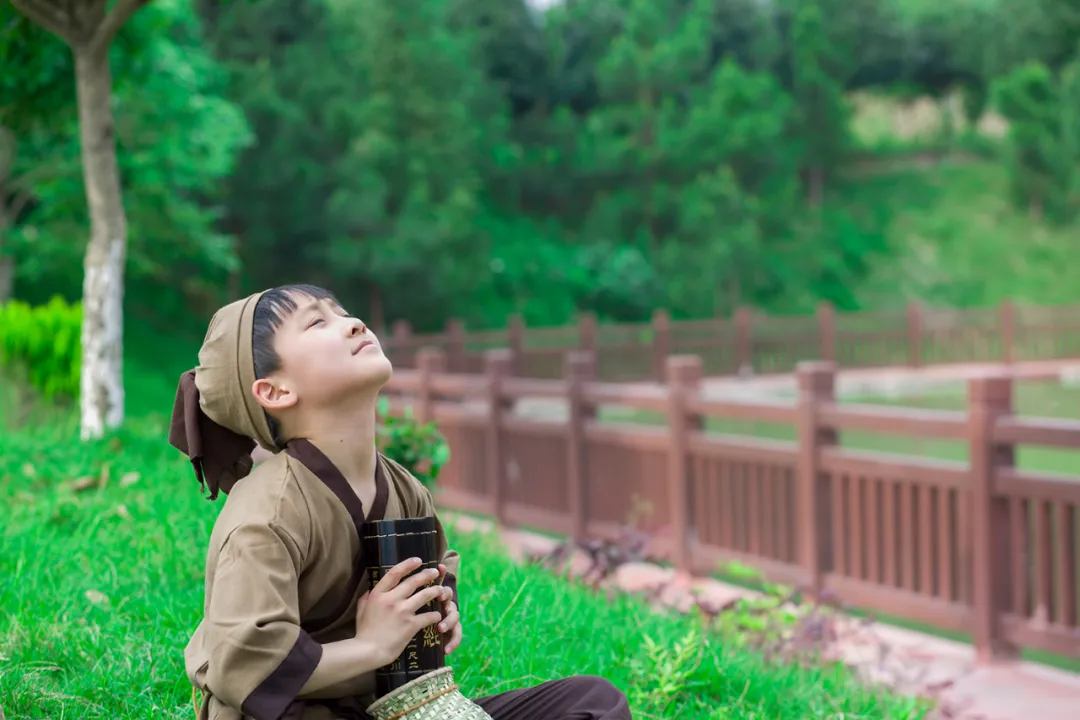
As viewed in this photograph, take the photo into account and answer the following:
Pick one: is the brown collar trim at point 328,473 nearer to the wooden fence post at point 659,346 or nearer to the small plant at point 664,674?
the small plant at point 664,674

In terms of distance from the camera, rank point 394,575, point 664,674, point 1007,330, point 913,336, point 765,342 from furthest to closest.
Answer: point 1007,330 < point 913,336 < point 765,342 < point 664,674 < point 394,575

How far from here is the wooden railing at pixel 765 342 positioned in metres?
17.6

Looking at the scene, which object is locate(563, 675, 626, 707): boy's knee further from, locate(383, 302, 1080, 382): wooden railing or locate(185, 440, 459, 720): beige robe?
locate(383, 302, 1080, 382): wooden railing

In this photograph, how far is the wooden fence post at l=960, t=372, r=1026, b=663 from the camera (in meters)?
4.98

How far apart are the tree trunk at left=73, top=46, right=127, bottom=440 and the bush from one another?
166 cm

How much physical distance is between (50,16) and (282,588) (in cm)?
521

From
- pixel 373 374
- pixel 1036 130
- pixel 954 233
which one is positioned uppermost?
pixel 1036 130

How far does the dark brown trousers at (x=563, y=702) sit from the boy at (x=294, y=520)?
1 cm

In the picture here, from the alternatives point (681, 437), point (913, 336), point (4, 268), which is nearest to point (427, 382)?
point (681, 437)

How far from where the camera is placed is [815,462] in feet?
19.5

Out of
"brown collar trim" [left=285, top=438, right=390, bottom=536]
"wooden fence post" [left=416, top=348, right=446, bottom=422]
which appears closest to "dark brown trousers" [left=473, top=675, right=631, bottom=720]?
"brown collar trim" [left=285, top=438, right=390, bottom=536]

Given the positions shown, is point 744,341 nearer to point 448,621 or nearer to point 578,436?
point 578,436

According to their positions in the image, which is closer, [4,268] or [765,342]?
[4,268]

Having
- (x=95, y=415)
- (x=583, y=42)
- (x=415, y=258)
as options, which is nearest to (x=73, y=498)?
(x=95, y=415)
